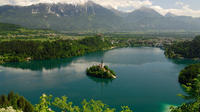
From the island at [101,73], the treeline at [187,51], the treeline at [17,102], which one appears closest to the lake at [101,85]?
the island at [101,73]

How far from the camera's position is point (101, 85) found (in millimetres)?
50406

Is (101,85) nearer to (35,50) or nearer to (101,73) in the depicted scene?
(101,73)

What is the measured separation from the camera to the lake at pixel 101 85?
40.5 meters

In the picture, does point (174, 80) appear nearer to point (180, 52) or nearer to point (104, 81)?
point (104, 81)

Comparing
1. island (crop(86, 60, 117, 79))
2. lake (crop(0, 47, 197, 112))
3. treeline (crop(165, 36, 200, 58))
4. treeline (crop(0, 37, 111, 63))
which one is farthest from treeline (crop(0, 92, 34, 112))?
treeline (crop(165, 36, 200, 58))

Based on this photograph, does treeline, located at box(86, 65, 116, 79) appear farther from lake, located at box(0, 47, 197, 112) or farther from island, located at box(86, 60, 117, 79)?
lake, located at box(0, 47, 197, 112)

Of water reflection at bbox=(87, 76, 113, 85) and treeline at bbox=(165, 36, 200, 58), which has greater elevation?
treeline at bbox=(165, 36, 200, 58)

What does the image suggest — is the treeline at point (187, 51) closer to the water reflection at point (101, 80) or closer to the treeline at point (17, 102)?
the water reflection at point (101, 80)

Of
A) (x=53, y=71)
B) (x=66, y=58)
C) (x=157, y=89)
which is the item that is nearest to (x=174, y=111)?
(x=157, y=89)

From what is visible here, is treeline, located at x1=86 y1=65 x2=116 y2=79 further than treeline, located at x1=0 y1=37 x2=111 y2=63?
No

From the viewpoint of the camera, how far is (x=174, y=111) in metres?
16.2

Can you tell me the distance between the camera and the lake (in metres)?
40.5

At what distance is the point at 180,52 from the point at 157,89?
186 ft

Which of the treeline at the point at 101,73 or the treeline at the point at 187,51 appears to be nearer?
the treeline at the point at 101,73
